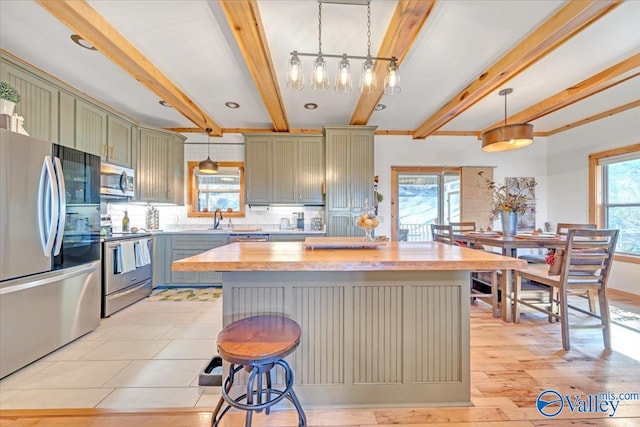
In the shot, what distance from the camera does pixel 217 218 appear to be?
4832 millimetres

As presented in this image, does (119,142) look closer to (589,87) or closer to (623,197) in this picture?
(589,87)

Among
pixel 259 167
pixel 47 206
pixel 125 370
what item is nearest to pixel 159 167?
pixel 259 167

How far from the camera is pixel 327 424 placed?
1.57m

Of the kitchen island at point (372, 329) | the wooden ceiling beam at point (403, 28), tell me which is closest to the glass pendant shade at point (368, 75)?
the wooden ceiling beam at point (403, 28)

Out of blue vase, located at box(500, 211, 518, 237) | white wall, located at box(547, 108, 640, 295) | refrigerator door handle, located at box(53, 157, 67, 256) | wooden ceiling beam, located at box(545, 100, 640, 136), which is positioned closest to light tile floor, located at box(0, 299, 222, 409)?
refrigerator door handle, located at box(53, 157, 67, 256)

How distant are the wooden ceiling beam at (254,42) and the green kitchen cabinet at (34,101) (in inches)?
79.0

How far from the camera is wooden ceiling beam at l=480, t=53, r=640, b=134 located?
2.68 meters

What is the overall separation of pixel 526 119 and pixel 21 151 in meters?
5.72

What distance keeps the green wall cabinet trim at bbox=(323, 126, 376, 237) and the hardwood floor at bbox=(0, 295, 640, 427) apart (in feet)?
7.88

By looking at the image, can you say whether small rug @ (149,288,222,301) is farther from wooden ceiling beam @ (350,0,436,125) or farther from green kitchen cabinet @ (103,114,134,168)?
wooden ceiling beam @ (350,0,436,125)

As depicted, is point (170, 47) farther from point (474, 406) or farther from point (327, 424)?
point (474, 406)

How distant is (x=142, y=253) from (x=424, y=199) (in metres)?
4.55

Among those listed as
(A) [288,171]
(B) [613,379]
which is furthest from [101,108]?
(B) [613,379]

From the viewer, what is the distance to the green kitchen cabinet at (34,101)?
8.00 feet
